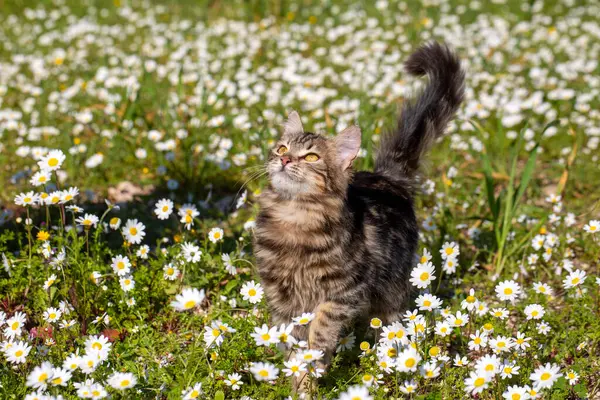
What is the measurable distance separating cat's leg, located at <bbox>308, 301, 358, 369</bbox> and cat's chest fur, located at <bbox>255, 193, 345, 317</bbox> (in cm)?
7

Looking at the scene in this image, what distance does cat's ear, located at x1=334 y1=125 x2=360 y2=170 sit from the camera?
11.5 ft

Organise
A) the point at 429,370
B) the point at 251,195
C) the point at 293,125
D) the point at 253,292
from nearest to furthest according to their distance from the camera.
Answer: the point at 429,370 → the point at 253,292 → the point at 293,125 → the point at 251,195

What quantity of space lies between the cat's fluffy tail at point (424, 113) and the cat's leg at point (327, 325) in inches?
44.3

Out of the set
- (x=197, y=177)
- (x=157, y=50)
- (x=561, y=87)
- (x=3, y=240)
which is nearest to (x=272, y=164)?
(x=3, y=240)

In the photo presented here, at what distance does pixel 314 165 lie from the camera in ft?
11.6

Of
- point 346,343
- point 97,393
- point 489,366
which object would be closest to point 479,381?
point 489,366

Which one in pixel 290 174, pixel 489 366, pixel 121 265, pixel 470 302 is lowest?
pixel 489 366

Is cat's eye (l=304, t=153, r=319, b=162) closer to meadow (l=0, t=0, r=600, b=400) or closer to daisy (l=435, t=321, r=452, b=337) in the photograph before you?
meadow (l=0, t=0, r=600, b=400)

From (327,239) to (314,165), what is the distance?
0.42 meters

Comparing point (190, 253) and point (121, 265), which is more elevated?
point (190, 253)

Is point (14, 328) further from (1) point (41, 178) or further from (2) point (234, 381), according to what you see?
(2) point (234, 381)

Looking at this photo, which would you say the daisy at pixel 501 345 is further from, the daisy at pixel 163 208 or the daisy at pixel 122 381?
the daisy at pixel 163 208

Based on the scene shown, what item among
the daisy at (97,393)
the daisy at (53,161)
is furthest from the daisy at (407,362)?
the daisy at (53,161)

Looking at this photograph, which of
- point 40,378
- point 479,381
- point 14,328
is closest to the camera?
point 40,378
